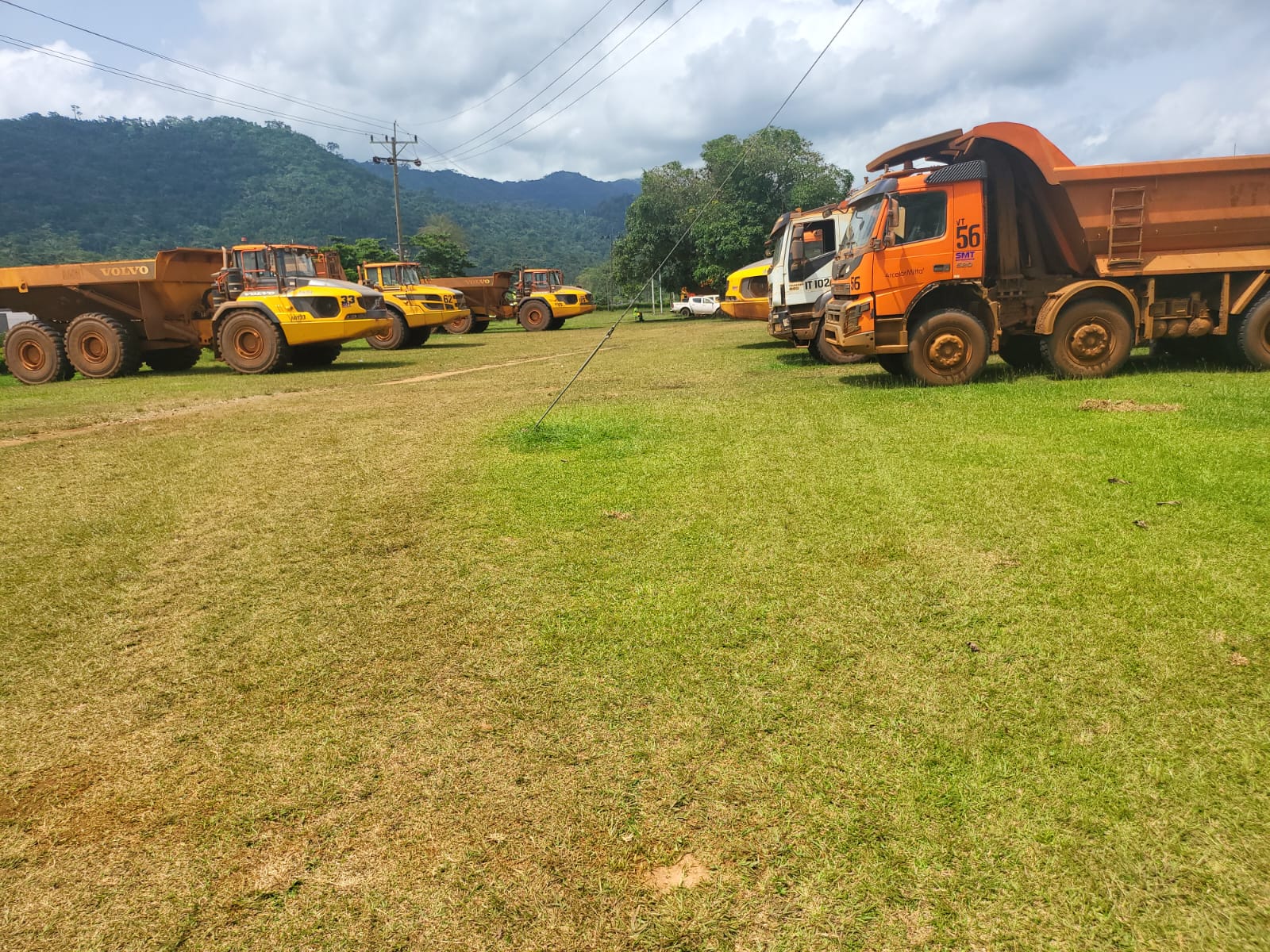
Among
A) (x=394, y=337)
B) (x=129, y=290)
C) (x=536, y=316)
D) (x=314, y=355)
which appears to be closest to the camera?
(x=129, y=290)

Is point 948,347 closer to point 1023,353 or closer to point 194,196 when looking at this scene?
point 1023,353

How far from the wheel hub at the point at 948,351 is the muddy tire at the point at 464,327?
2376 centimetres

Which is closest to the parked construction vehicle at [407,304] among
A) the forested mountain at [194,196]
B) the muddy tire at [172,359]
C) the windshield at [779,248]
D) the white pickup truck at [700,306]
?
the muddy tire at [172,359]

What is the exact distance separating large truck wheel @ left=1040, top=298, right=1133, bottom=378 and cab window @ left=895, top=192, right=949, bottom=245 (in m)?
1.90

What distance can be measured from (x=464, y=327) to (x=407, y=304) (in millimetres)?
8670

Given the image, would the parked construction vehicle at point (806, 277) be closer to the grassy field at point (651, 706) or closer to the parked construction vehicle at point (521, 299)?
the grassy field at point (651, 706)

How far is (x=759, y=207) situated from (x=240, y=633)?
44.3 metres

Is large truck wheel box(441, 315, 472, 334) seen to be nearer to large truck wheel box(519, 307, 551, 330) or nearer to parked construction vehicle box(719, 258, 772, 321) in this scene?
large truck wheel box(519, 307, 551, 330)

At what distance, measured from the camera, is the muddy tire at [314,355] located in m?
17.0

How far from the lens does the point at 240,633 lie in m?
3.60

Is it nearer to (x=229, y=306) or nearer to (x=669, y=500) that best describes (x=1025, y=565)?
(x=669, y=500)

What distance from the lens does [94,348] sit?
1575 cm

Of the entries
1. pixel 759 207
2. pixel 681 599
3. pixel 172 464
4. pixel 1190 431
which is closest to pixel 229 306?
pixel 172 464

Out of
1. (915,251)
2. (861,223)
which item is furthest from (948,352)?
(861,223)
